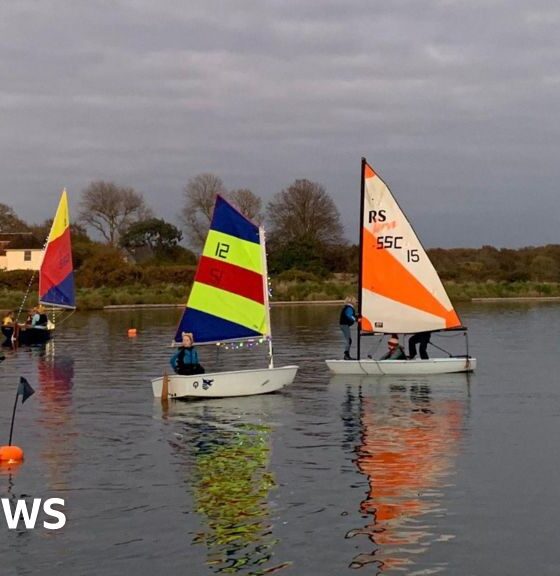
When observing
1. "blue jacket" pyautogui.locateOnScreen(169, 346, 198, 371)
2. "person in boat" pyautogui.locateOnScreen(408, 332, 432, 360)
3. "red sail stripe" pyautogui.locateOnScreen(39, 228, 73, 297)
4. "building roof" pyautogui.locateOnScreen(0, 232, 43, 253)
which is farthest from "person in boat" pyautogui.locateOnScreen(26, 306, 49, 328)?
"building roof" pyautogui.locateOnScreen(0, 232, 43, 253)

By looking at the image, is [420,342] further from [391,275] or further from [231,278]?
[231,278]

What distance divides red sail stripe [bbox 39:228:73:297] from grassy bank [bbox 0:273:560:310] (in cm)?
2354

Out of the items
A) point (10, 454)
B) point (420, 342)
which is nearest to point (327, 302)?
point (420, 342)

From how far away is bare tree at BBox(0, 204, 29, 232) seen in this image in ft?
393

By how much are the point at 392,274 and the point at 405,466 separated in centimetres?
1321

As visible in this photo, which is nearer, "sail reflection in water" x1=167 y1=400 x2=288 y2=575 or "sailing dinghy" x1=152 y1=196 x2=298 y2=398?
"sail reflection in water" x1=167 y1=400 x2=288 y2=575

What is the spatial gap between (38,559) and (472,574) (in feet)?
15.5

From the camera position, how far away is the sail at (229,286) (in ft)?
80.0

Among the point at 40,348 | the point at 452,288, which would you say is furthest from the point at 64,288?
the point at 452,288

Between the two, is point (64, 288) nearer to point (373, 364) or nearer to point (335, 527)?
point (373, 364)

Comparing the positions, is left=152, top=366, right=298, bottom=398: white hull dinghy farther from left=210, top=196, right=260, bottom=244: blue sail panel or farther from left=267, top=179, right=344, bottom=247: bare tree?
left=267, top=179, right=344, bottom=247: bare tree

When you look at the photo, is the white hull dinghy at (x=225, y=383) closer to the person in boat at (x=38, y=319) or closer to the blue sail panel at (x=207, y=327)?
the blue sail panel at (x=207, y=327)

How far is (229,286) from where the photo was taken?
24438 millimetres

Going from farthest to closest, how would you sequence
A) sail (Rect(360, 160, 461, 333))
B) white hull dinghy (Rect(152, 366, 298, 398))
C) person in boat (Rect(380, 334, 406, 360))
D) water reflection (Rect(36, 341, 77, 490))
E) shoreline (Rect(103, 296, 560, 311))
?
1. shoreline (Rect(103, 296, 560, 311))
2. sail (Rect(360, 160, 461, 333))
3. person in boat (Rect(380, 334, 406, 360))
4. white hull dinghy (Rect(152, 366, 298, 398))
5. water reflection (Rect(36, 341, 77, 490))
